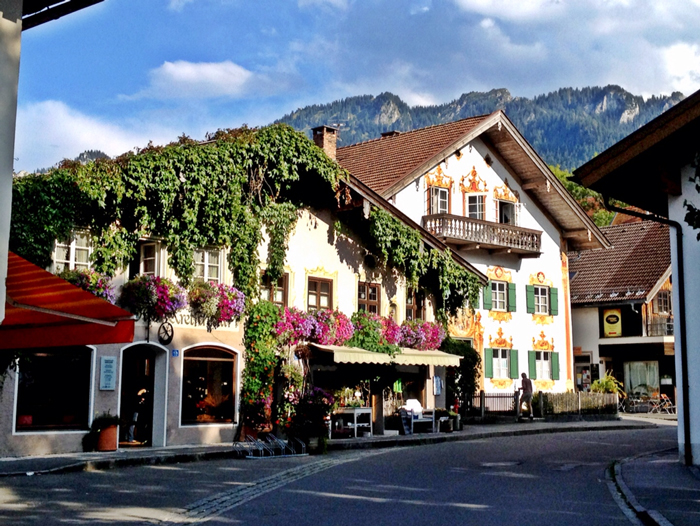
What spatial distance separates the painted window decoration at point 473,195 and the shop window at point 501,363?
5.12 metres

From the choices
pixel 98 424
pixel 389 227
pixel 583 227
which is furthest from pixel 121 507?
pixel 583 227

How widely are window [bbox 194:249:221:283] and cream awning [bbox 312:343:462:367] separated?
3.09 meters

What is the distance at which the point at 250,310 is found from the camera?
2411 cm

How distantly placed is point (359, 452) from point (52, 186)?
863cm

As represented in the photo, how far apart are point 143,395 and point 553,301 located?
20.8 m

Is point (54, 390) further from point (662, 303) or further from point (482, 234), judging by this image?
point (662, 303)

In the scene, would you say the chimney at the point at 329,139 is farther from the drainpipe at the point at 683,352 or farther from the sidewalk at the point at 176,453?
the drainpipe at the point at 683,352

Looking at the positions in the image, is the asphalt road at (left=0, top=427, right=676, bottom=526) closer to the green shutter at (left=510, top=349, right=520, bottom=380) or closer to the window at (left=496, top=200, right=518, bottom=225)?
the green shutter at (left=510, top=349, right=520, bottom=380)

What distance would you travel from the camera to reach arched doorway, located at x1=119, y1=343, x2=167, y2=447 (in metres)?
22.1

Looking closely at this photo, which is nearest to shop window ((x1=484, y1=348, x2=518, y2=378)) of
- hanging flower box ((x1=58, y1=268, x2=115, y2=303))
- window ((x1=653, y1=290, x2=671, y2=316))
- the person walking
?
the person walking

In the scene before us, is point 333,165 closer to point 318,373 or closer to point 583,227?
point 318,373

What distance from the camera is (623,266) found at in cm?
4609

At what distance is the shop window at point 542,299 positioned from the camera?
→ 37812 mm

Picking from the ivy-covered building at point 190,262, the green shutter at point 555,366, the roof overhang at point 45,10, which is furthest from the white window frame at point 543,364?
the roof overhang at point 45,10
